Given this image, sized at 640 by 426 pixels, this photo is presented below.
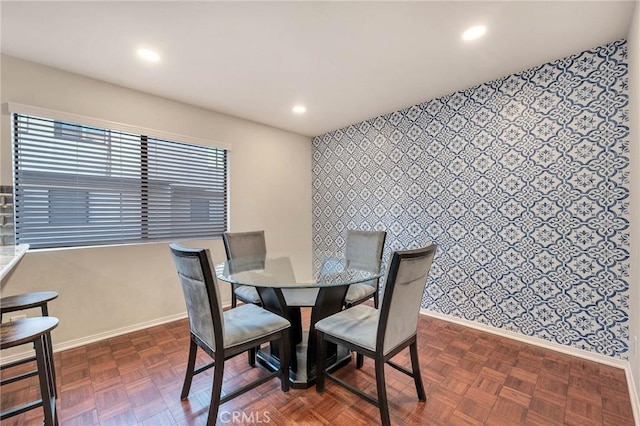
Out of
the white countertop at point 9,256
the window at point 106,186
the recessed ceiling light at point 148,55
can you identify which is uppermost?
the recessed ceiling light at point 148,55

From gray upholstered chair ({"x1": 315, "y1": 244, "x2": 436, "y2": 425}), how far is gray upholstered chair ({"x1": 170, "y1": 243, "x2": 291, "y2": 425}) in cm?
31

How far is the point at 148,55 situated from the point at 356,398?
9.57ft

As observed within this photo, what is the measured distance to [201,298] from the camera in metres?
1.55

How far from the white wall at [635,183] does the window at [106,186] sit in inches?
145

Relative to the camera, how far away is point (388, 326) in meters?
1.53

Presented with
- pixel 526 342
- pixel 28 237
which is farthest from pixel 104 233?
pixel 526 342

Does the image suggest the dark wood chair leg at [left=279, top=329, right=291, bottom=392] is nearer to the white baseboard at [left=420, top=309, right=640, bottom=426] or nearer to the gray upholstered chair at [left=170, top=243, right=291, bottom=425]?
the gray upholstered chair at [left=170, top=243, right=291, bottom=425]

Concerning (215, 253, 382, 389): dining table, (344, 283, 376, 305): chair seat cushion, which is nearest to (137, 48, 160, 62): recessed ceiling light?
(215, 253, 382, 389): dining table

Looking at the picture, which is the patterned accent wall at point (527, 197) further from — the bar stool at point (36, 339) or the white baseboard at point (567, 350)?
the bar stool at point (36, 339)

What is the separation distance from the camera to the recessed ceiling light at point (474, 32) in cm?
195

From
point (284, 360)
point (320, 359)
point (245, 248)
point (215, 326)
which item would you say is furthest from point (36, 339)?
point (245, 248)

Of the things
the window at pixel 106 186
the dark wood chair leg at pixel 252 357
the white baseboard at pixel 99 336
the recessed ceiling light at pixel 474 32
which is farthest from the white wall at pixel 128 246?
the recessed ceiling light at pixel 474 32

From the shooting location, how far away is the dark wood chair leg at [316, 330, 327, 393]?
1.77 metres

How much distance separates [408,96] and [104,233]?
11.1 ft
